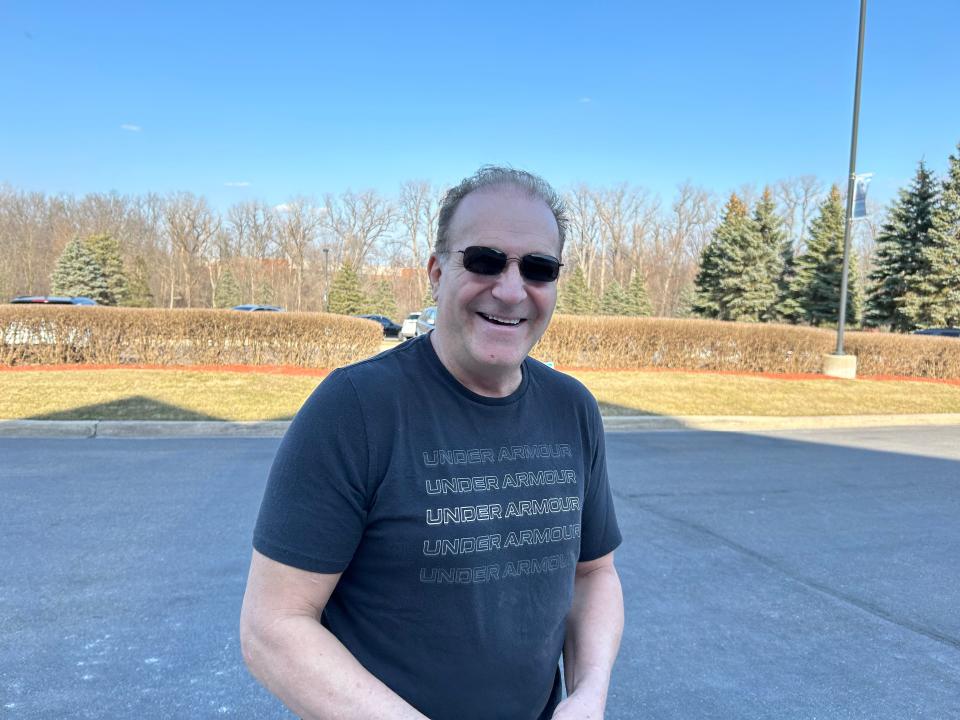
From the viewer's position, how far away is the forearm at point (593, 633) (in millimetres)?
1458

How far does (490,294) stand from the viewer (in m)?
1.48

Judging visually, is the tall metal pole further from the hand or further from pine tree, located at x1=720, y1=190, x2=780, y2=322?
pine tree, located at x1=720, y1=190, x2=780, y2=322

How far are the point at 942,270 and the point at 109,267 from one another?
49188 mm

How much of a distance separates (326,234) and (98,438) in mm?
56765

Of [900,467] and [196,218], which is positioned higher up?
[196,218]

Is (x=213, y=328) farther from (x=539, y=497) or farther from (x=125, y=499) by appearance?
(x=539, y=497)

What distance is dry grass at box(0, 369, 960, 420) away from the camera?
9594mm

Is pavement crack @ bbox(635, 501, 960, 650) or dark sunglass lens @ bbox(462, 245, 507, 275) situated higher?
dark sunglass lens @ bbox(462, 245, 507, 275)

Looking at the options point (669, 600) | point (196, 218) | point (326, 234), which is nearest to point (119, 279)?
point (196, 218)

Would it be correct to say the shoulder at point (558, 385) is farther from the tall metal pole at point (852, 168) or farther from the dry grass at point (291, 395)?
the tall metal pole at point (852, 168)

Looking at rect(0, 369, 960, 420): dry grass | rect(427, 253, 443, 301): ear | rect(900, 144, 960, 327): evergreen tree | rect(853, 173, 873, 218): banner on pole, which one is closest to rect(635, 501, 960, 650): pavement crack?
rect(427, 253, 443, 301): ear

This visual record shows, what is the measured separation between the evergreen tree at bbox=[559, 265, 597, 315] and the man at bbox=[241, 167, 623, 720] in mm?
50996

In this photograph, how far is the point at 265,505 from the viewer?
4.06ft

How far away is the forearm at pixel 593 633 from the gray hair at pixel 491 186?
2.70 feet
